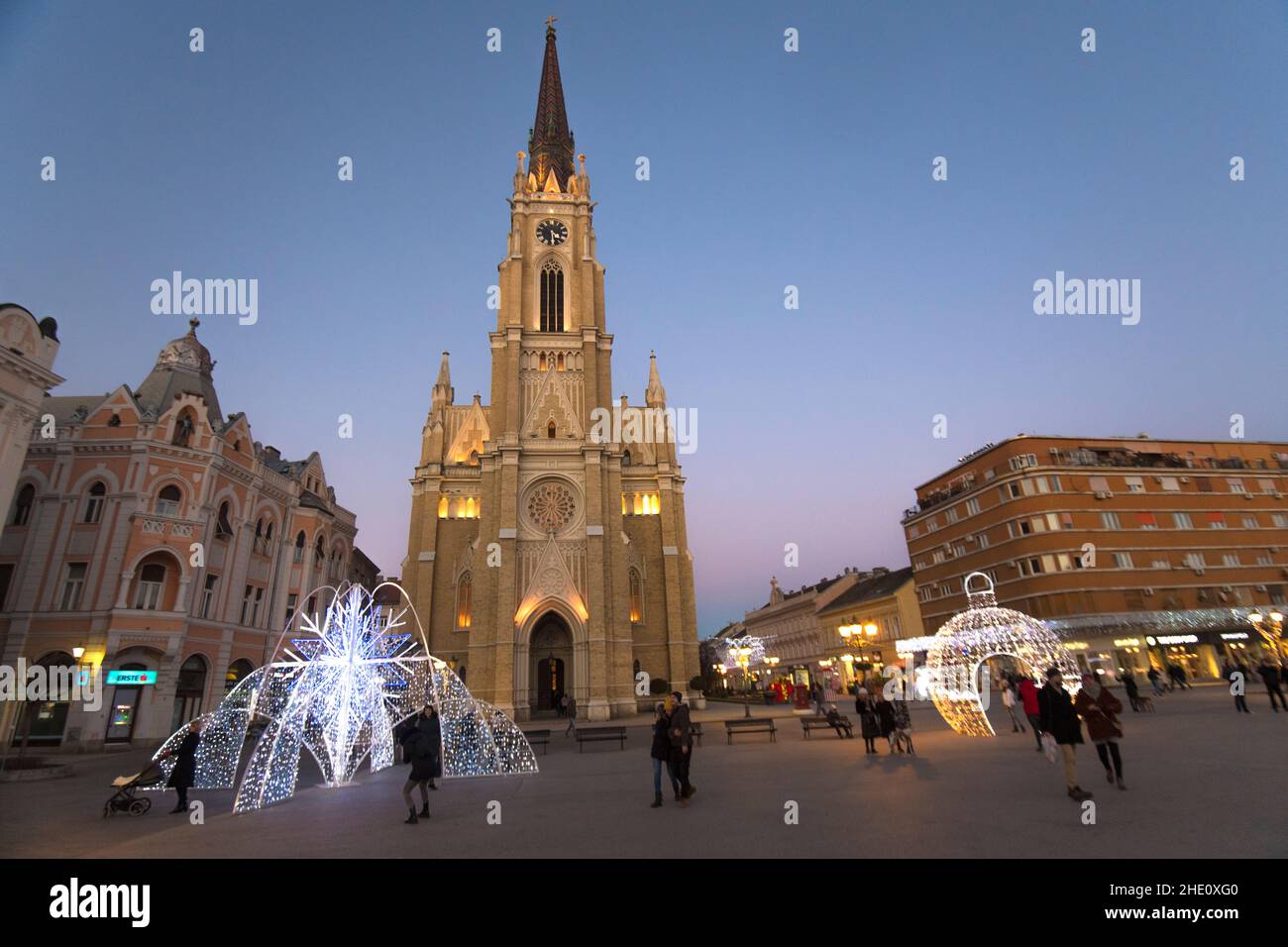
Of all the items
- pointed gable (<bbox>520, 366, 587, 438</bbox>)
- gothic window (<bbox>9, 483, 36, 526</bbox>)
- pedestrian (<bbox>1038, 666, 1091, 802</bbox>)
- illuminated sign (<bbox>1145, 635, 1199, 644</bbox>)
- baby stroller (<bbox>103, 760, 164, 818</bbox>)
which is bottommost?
baby stroller (<bbox>103, 760, 164, 818</bbox>)

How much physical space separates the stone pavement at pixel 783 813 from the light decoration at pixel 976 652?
6.36 feet

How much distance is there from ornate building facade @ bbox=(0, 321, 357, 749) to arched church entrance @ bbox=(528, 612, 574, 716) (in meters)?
14.6

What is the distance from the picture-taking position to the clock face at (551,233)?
4641 centimetres

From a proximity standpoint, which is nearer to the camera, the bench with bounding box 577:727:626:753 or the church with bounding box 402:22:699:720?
the bench with bounding box 577:727:626:753

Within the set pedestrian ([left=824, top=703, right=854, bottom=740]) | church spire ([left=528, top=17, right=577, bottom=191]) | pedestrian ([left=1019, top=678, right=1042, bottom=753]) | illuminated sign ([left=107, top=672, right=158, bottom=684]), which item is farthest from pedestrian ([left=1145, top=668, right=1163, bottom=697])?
church spire ([left=528, top=17, right=577, bottom=191])

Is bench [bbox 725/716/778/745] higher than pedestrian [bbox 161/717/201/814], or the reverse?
pedestrian [bbox 161/717/201/814]

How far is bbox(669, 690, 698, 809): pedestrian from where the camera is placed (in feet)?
32.3

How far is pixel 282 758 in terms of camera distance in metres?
12.8

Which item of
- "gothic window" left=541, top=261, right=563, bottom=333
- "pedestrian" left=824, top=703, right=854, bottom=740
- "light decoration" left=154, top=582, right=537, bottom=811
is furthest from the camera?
"gothic window" left=541, top=261, right=563, bottom=333

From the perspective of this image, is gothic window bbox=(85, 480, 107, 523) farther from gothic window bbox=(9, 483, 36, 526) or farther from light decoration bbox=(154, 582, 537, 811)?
light decoration bbox=(154, 582, 537, 811)

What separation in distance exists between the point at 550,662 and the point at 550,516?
926 centimetres

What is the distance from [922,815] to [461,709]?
11.5m
